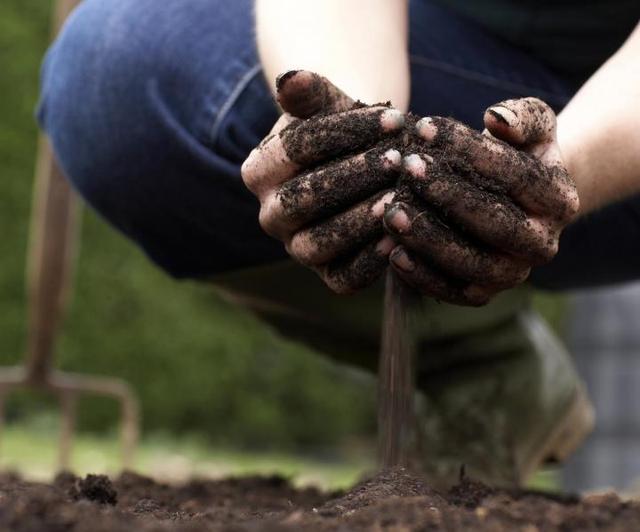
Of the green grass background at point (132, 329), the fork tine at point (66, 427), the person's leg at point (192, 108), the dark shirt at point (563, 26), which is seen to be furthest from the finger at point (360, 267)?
the green grass background at point (132, 329)

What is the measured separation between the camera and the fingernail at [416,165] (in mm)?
1318

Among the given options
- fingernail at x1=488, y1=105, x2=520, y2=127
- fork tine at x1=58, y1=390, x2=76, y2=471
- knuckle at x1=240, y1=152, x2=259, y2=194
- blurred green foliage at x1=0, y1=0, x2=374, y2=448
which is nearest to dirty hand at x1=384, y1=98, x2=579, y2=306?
fingernail at x1=488, y1=105, x2=520, y2=127

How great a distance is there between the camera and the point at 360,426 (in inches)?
238

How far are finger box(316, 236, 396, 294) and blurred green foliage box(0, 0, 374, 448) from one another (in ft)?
13.6

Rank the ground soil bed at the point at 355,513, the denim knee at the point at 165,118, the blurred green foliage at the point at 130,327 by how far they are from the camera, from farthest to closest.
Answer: the blurred green foliage at the point at 130,327 < the denim knee at the point at 165,118 < the ground soil bed at the point at 355,513

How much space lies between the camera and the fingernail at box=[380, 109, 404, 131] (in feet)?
4.47

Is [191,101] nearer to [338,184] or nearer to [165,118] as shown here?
[165,118]

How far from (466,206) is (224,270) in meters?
1.15

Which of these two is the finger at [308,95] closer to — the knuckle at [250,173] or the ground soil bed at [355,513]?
the knuckle at [250,173]

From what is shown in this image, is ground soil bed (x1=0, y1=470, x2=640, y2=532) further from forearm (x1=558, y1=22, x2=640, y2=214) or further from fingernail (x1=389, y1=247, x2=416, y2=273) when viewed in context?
forearm (x1=558, y1=22, x2=640, y2=214)

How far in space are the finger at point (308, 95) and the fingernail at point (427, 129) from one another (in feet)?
0.41

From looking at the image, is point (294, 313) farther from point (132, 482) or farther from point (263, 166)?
point (263, 166)

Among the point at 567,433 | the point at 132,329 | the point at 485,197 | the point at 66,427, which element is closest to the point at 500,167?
the point at 485,197

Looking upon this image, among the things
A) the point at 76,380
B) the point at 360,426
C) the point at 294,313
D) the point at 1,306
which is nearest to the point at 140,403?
the point at 1,306
